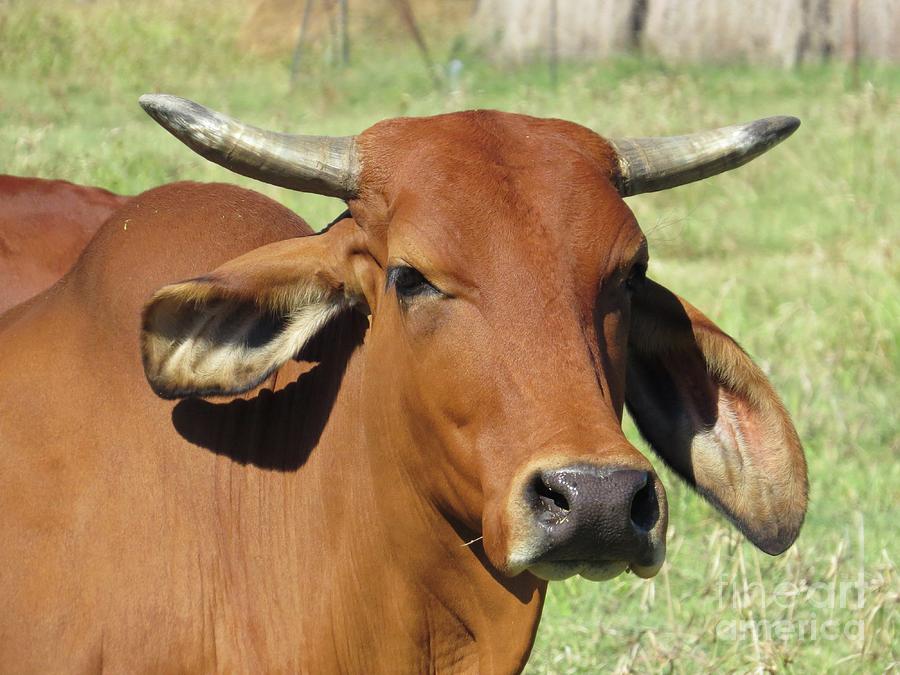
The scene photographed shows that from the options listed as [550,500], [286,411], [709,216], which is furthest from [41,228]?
[709,216]

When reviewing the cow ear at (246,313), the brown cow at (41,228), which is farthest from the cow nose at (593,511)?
the brown cow at (41,228)

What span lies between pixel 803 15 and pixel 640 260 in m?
13.9

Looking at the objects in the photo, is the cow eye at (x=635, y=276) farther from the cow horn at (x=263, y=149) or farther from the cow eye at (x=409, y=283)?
the cow horn at (x=263, y=149)

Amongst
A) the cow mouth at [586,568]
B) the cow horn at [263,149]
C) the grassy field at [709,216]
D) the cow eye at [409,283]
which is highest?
the cow horn at [263,149]

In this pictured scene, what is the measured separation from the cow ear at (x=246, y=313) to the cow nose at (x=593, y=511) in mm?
863

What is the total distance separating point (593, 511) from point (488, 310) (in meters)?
0.57

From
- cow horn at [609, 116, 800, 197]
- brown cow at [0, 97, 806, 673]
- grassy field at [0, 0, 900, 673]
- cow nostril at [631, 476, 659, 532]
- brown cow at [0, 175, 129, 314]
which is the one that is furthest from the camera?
grassy field at [0, 0, 900, 673]

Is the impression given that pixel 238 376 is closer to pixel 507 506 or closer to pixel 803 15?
pixel 507 506

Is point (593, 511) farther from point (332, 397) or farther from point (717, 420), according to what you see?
point (717, 420)

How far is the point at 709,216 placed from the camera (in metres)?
11.7

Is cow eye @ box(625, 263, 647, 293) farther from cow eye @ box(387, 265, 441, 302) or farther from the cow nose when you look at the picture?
the cow nose

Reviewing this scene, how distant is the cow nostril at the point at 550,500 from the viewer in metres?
3.19

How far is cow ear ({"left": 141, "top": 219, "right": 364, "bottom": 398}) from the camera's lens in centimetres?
373

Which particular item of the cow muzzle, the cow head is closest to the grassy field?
the cow head
